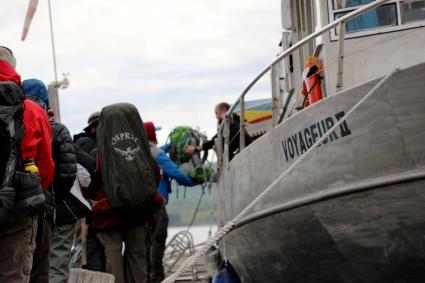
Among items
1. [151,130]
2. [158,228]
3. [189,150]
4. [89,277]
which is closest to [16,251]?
[89,277]

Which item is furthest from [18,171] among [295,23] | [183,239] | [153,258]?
[183,239]

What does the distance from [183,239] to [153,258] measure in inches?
194

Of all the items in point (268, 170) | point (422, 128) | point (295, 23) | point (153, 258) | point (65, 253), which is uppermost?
point (295, 23)

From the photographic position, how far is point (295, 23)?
10570mm

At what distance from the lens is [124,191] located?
8.00 meters

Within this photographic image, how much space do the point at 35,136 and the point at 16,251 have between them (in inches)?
28.4

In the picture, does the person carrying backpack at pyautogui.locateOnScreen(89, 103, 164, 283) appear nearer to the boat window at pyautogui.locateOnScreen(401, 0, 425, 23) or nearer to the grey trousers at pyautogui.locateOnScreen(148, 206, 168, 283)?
the grey trousers at pyautogui.locateOnScreen(148, 206, 168, 283)

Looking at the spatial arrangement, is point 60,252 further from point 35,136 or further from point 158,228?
point 158,228

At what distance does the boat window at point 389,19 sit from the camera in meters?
7.73

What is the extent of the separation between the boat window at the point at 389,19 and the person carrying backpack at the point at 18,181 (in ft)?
11.5

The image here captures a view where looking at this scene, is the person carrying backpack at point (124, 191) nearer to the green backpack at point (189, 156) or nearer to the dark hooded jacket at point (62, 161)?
Answer: the dark hooded jacket at point (62, 161)

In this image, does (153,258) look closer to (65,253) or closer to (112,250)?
(112,250)

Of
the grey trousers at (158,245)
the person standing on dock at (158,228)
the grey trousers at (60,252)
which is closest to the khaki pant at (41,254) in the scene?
the grey trousers at (60,252)

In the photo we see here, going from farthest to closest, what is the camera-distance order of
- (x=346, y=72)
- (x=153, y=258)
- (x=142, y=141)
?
(x=153, y=258), (x=142, y=141), (x=346, y=72)
